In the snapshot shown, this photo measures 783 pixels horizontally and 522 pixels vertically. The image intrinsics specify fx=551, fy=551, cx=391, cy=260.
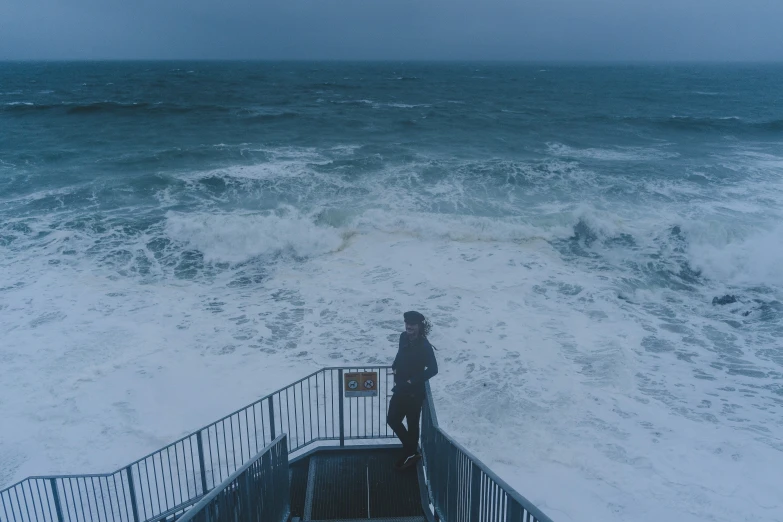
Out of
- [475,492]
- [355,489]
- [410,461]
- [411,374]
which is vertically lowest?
[355,489]

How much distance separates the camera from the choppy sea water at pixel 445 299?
954cm

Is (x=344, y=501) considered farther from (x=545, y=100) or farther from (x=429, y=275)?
(x=545, y=100)

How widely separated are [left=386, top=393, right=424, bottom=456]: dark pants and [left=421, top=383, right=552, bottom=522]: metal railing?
101mm

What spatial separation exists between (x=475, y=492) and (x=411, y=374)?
80.2 inches

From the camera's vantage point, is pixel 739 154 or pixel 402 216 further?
pixel 739 154

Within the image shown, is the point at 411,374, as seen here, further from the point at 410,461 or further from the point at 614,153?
the point at 614,153

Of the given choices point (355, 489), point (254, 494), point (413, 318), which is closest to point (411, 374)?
point (413, 318)

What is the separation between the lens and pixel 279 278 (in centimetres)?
1686

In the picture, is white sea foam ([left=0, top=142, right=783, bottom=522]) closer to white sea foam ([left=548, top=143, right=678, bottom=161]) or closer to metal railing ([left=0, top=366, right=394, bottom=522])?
metal railing ([left=0, top=366, right=394, bottom=522])

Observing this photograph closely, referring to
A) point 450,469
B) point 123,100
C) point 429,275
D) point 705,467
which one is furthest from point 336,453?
point 123,100

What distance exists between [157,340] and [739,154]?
36507 mm

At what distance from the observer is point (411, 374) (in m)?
6.54

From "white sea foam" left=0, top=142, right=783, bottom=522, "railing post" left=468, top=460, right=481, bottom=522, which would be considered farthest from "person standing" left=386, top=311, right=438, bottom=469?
"white sea foam" left=0, top=142, right=783, bottom=522

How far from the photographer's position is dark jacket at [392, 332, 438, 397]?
6.46 metres
